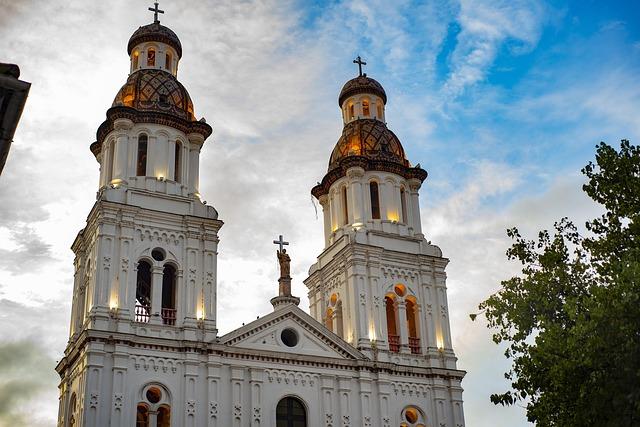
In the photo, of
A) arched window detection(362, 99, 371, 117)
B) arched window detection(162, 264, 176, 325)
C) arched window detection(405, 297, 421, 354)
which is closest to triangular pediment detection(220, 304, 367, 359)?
arched window detection(162, 264, 176, 325)

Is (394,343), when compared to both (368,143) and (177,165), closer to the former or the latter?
(368,143)

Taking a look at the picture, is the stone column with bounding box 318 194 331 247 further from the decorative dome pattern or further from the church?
the decorative dome pattern

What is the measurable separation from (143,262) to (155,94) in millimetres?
7755

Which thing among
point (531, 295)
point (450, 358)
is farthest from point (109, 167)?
point (531, 295)

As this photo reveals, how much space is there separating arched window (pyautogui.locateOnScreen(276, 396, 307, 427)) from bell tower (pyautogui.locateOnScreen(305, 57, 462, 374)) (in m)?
3.73

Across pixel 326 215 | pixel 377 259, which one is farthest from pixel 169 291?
pixel 326 215

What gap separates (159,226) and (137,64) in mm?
9095

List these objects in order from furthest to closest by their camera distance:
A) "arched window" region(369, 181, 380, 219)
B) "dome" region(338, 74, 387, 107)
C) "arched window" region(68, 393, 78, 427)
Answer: "dome" region(338, 74, 387, 107) < "arched window" region(369, 181, 380, 219) < "arched window" region(68, 393, 78, 427)

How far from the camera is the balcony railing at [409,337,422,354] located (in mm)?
35312

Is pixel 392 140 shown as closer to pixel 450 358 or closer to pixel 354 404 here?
pixel 450 358

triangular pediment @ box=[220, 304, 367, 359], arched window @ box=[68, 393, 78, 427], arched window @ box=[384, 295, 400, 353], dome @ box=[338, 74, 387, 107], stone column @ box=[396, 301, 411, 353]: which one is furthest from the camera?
dome @ box=[338, 74, 387, 107]

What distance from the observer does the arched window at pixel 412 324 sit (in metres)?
35.4

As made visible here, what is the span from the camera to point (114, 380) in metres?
28.6

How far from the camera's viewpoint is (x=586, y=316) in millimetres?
20984
